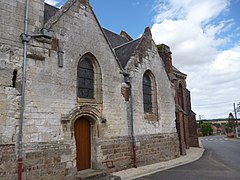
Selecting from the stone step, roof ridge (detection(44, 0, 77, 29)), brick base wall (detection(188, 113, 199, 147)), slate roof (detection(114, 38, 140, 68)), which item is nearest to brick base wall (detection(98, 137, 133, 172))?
the stone step

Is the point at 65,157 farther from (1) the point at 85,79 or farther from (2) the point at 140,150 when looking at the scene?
(2) the point at 140,150

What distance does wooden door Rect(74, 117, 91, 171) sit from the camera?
326 inches

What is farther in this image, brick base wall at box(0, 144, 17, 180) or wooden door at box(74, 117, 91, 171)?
wooden door at box(74, 117, 91, 171)

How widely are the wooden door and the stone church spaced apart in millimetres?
36

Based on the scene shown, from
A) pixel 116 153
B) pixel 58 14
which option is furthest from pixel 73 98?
pixel 58 14

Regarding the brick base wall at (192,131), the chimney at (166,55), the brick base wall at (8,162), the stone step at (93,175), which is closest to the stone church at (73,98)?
the brick base wall at (8,162)

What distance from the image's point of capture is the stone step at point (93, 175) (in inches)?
292

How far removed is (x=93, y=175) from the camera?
757cm

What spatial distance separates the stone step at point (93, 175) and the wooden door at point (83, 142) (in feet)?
1.03

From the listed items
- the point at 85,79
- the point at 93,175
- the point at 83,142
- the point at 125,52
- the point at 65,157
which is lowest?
the point at 93,175

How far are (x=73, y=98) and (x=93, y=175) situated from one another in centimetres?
277

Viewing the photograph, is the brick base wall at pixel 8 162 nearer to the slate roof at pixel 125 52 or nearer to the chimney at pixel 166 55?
the slate roof at pixel 125 52

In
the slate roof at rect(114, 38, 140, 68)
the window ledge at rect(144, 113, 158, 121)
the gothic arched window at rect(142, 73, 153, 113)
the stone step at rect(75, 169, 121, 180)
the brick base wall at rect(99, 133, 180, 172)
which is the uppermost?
the slate roof at rect(114, 38, 140, 68)

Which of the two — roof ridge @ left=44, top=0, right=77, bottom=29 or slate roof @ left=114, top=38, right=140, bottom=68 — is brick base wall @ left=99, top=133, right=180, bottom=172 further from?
roof ridge @ left=44, top=0, right=77, bottom=29
